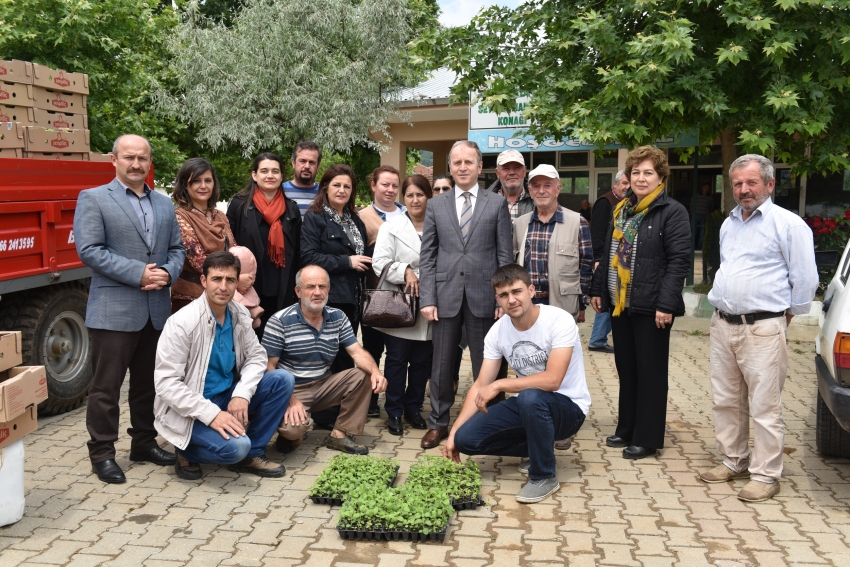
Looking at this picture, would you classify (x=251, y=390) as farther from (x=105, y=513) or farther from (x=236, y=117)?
(x=236, y=117)

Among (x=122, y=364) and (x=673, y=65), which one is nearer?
(x=122, y=364)

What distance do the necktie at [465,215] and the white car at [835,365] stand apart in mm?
2303

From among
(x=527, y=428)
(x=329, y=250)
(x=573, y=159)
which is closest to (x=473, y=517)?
(x=527, y=428)

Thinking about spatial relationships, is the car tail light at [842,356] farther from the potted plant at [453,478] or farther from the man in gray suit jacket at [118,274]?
the man in gray suit jacket at [118,274]

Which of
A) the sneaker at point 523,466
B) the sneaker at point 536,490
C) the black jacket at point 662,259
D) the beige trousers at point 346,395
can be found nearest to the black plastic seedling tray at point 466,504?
the sneaker at point 536,490

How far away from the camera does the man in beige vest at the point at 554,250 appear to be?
547cm

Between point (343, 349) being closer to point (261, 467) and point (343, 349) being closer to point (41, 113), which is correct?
point (261, 467)

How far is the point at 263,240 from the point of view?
233 inches

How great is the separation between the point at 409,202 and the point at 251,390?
1.87 metres

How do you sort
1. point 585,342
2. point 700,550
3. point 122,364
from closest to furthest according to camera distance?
point 700,550
point 122,364
point 585,342

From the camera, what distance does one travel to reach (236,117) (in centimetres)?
1747

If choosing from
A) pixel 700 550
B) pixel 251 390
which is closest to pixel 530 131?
pixel 251 390

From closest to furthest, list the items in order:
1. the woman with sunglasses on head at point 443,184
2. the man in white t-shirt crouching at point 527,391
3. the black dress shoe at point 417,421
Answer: the man in white t-shirt crouching at point 527,391
the black dress shoe at point 417,421
the woman with sunglasses on head at point 443,184

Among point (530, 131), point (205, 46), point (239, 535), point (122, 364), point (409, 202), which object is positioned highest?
point (205, 46)
